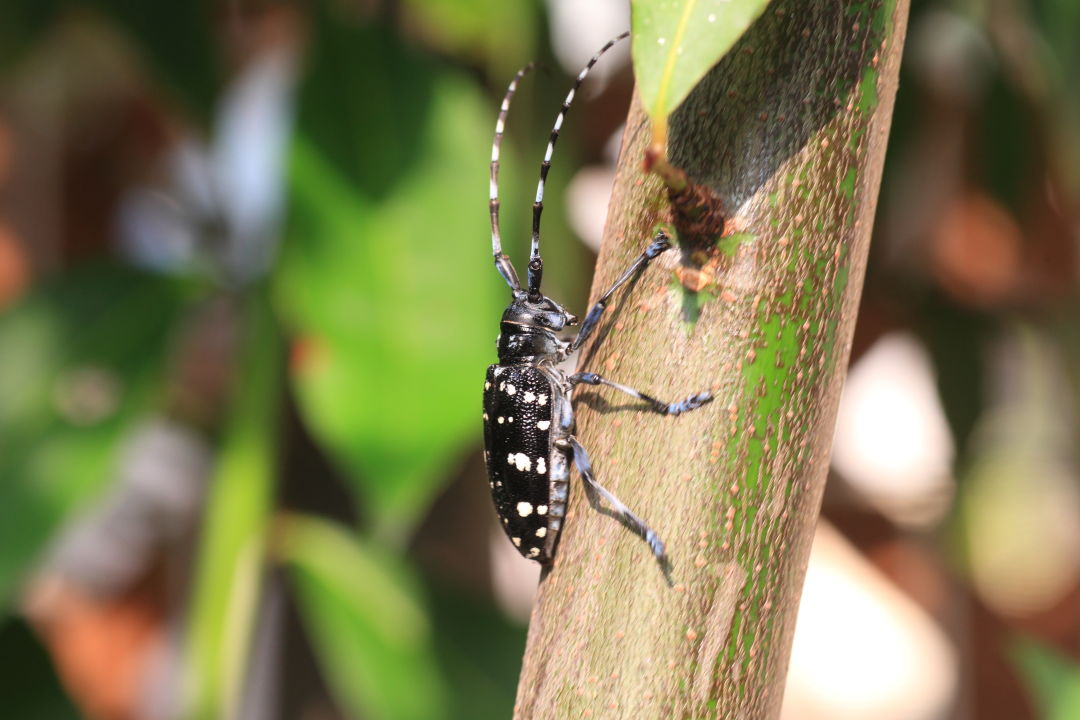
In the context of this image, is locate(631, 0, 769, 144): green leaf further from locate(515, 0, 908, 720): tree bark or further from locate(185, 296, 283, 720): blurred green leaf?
locate(185, 296, 283, 720): blurred green leaf

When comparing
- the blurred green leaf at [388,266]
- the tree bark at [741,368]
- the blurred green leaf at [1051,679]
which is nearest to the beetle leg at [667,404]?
the tree bark at [741,368]

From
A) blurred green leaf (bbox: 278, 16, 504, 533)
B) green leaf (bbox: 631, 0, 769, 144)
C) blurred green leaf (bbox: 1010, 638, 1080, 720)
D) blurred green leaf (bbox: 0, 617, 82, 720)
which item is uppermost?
blurred green leaf (bbox: 278, 16, 504, 533)

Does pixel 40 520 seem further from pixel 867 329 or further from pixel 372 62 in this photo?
pixel 867 329

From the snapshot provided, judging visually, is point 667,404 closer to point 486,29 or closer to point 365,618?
point 365,618

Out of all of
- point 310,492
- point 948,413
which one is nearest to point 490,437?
point 310,492

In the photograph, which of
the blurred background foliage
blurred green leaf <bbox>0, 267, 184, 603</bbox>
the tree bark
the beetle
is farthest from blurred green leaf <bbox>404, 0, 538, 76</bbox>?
the tree bark

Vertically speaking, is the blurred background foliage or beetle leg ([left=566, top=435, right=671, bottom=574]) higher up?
the blurred background foliage

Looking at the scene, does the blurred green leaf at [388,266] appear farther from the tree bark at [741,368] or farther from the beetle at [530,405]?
the tree bark at [741,368]
